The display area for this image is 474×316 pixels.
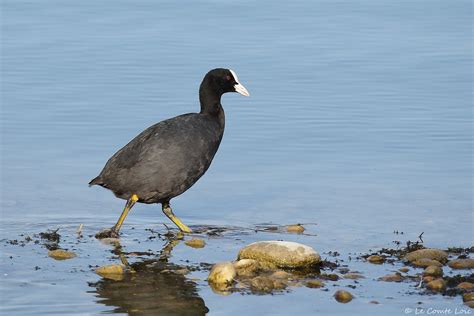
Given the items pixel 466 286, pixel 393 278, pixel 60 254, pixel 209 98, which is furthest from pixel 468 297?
pixel 209 98

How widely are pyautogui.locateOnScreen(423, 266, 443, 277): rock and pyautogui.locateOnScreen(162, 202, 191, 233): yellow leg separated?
2358 millimetres

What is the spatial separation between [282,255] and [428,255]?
3.67 ft

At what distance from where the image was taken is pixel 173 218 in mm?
10047

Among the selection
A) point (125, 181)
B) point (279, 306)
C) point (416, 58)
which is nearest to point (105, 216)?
point (125, 181)

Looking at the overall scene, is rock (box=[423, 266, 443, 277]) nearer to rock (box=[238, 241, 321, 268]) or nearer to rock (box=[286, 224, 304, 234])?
rock (box=[238, 241, 321, 268])

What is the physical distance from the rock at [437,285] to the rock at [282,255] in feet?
3.03

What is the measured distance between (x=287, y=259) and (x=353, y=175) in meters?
3.35

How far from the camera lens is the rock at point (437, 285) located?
7918 millimetres

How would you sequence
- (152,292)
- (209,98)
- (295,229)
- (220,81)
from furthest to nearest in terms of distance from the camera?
1. (220,81)
2. (209,98)
3. (295,229)
4. (152,292)

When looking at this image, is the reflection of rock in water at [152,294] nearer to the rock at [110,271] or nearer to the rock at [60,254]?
the rock at [110,271]

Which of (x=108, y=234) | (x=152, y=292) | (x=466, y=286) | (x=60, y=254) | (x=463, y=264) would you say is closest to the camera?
(x=466, y=286)

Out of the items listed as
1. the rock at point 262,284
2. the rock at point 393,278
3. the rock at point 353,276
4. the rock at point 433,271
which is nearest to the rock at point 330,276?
the rock at point 353,276

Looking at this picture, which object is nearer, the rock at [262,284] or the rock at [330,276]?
the rock at [262,284]

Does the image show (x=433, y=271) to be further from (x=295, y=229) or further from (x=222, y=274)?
(x=295, y=229)
